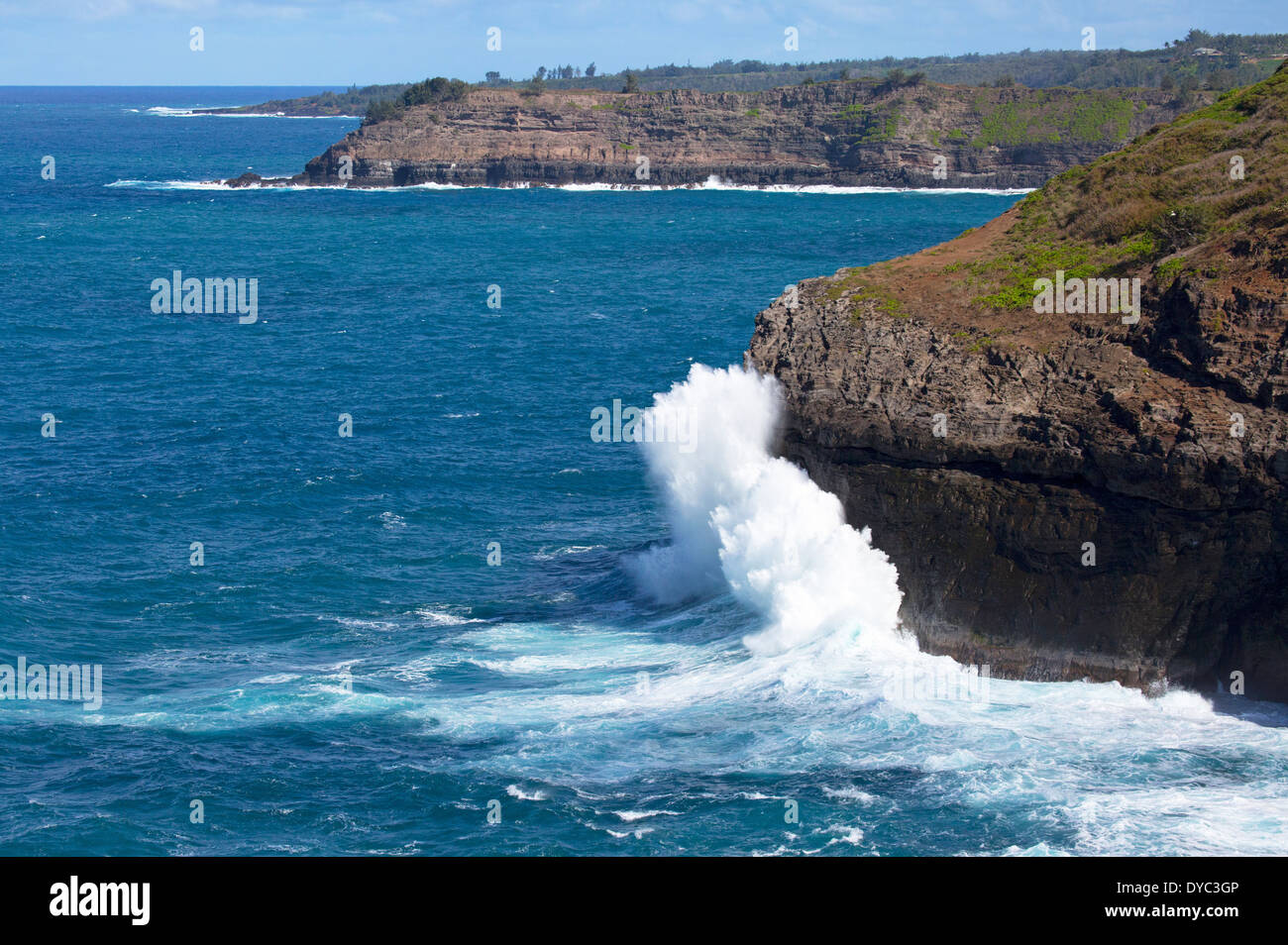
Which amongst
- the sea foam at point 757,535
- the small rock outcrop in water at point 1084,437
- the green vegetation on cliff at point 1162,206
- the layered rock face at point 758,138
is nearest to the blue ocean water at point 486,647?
the sea foam at point 757,535

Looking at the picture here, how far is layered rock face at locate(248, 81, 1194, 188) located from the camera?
149250 mm

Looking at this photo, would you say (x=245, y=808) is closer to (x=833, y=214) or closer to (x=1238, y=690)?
(x=1238, y=690)

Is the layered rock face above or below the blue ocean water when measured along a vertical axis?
above

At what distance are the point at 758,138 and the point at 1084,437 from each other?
13802 cm

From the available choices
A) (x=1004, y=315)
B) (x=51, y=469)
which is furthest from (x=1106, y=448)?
(x=51, y=469)

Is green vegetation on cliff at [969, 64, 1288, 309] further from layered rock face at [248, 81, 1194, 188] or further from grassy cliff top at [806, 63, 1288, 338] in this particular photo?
layered rock face at [248, 81, 1194, 188]

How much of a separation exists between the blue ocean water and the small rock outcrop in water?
1085 mm

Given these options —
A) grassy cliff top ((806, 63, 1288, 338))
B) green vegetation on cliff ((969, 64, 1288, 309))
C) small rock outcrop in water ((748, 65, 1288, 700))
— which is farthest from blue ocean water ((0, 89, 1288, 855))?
green vegetation on cliff ((969, 64, 1288, 309))

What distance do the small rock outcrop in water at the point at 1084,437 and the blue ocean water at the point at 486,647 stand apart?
1.09 m

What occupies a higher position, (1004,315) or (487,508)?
(1004,315)

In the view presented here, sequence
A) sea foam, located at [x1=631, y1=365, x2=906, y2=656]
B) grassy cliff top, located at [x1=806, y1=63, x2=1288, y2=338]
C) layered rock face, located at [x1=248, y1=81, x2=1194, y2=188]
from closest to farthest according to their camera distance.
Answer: grassy cliff top, located at [x1=806, y1=63, x2=1288, y2=338] < sea foam, located at [x1=631, y1=365, x2=906, y2=656] < layered rock face, located at [x1=248, y1=81, x2=1194, y2=188]

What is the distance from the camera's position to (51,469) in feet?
138

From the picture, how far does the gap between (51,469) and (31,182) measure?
363 ft

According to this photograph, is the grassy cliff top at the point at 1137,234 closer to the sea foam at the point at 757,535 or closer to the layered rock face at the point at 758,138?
the sea foam at the point at 757,535
